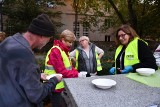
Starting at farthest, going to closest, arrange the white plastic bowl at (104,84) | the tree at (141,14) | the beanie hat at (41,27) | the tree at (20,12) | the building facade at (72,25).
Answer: the building facade at (72,25)
the tree at (20,12)
the tree at (141,14)
the white plastic bowl at (104,84)
the beanie hat at (41,27)

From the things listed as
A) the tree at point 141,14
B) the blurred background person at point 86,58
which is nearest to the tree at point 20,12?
the tree at point 141,14

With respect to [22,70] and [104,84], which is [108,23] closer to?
[104,84]

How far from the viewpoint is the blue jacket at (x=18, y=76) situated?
6.42 feet

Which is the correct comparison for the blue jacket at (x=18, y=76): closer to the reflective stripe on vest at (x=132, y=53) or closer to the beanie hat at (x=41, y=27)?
the beanie hat at (x=41, y=27)

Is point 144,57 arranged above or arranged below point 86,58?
above

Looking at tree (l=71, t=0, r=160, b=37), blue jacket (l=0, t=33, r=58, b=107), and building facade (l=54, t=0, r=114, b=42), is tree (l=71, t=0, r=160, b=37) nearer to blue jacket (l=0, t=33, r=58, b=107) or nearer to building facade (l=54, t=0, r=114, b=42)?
building facade (l=54, t=0, r=114, b=42)

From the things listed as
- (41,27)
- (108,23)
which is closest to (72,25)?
(108,23)

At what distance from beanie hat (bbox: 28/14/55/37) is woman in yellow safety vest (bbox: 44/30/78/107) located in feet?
3.48

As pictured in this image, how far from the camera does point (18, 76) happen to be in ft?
6.49

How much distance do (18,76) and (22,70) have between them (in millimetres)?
71

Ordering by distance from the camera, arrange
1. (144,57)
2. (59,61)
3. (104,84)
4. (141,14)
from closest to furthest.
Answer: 1. (104,84)
2. (144,57)
3. (59,61)
4. (141,14)

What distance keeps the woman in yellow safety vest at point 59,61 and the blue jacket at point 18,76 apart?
115 cm

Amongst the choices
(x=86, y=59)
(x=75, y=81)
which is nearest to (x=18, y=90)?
(x=75, y=81)

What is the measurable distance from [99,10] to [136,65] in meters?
19.9
